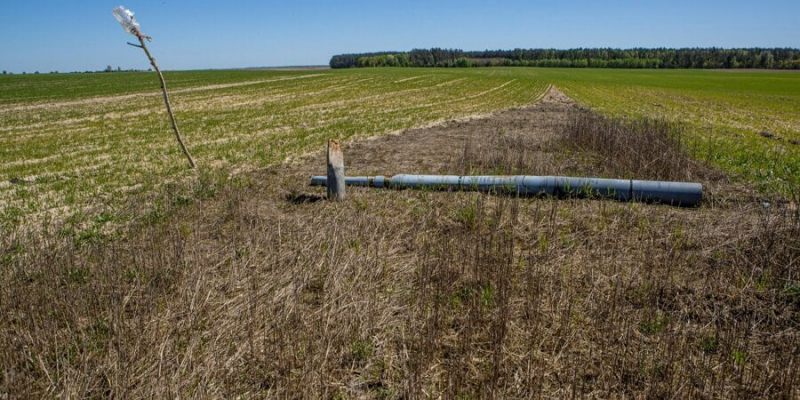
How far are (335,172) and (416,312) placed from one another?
3.70 metres

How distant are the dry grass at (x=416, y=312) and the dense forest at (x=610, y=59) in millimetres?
134429

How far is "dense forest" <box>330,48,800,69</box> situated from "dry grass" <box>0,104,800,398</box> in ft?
441

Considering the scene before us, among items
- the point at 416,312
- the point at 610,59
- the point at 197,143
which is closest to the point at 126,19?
the point at 197,143

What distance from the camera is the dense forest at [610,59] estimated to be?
11894 cm

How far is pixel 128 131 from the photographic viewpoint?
16.9 meters

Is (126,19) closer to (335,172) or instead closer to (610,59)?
(335,172)

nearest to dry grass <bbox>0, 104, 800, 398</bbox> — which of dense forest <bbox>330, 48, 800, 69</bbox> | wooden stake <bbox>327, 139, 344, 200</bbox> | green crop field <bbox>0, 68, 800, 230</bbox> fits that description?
wooden stake <bbox>327, 139, 344, 200</bbox>

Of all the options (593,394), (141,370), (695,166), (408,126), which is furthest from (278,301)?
(408,126)

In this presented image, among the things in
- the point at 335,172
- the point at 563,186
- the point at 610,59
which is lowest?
the point at 563,186

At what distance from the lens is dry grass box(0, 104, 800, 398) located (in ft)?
10.6

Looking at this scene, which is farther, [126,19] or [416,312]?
[126,19]

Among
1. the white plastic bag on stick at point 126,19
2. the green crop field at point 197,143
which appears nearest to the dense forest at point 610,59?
the green crop field at point 197,143

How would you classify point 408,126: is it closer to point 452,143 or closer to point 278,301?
point 452,143

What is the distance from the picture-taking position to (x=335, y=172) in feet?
24.0
